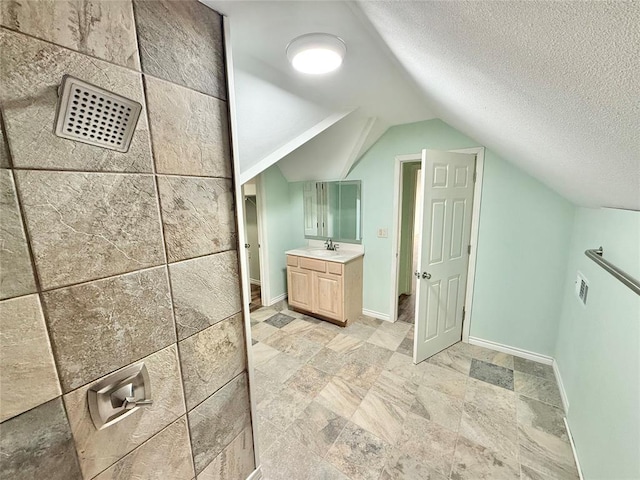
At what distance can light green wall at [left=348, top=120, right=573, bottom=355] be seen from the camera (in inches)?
81.4

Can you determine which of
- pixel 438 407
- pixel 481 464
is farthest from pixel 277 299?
pixel 481 464

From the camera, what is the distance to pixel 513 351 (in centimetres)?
232

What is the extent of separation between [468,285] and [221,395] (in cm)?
235

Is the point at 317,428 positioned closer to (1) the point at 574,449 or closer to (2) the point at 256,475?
(2) the point at 256,475

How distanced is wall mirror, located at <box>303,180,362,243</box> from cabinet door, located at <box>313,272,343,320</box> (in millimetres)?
585

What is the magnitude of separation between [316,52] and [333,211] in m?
2.10

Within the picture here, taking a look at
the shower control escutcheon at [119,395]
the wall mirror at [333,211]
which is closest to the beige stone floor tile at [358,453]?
the shower control escutcheon at [119,395]

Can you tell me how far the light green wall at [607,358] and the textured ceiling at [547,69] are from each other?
22cm

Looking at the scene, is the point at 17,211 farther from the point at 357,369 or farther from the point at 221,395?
the point at 357,369

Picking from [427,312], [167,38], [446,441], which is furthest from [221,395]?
[427,312]

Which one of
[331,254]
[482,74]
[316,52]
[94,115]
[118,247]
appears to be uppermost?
[316,52]

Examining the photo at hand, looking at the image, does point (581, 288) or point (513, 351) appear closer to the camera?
point (581, 288)

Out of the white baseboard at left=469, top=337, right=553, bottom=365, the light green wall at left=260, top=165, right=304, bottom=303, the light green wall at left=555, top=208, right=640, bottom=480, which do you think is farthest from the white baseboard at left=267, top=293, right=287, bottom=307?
the light green wall at left=555, top=208, right=640, bottom=480

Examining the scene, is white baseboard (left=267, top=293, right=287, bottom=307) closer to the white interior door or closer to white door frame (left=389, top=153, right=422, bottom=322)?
white door frame (left=389, top=153, right=422, bottom=322)
